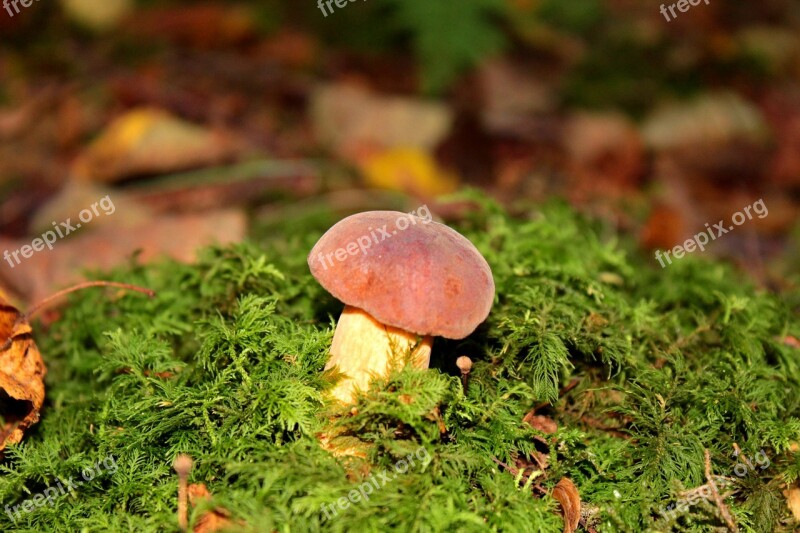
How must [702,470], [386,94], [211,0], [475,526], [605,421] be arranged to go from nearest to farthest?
[475,526] → [702,470] → [605,421] → [386,94] → [211,0]

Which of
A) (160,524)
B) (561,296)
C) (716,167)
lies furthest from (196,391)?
(716,167)

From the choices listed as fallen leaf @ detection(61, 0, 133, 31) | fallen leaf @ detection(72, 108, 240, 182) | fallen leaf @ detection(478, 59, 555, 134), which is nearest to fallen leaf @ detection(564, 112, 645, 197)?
fallen leaf @ detection(478, 59, 555, 134)

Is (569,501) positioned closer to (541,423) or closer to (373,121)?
(541,423)

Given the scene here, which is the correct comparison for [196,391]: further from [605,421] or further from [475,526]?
[605,421]

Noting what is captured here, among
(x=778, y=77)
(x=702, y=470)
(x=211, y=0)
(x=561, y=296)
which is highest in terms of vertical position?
(x=211, y=0)

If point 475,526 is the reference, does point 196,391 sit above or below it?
above

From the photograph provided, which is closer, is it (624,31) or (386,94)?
(386,94)

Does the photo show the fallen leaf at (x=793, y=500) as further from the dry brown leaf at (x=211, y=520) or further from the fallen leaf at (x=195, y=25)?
the fallen leaf at (x=195, y=25)
